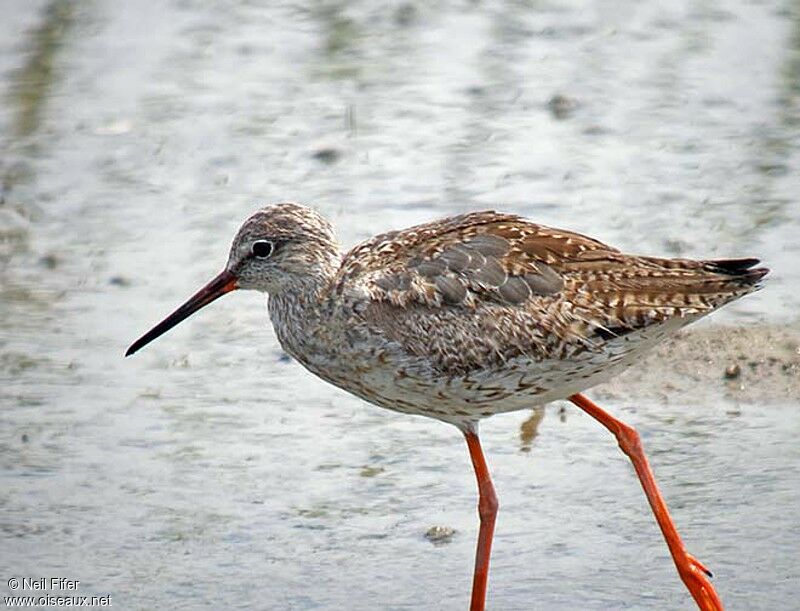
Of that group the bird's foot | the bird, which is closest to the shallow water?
the bird's foot

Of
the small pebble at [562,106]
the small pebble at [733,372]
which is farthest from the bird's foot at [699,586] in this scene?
the small pebble at [562,106]

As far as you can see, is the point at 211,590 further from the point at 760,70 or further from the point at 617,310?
the point at 760,70

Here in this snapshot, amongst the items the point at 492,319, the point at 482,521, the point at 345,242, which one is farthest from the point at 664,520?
the point at 345,242

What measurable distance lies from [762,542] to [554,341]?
1.33 meters

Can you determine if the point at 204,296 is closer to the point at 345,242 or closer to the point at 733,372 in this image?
the point at 345,242

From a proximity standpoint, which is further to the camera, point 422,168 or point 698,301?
point 422,168

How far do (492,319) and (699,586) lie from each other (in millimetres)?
1318

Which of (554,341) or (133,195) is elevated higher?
(554,341)

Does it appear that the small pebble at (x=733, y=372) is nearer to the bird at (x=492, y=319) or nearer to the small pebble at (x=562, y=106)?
the bird at (x=492, y=319)

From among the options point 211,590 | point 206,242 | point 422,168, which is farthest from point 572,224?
point 211,590

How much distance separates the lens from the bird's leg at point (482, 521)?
7.00 m

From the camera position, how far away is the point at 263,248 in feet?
24.7

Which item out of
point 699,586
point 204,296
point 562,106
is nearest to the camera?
point 699,586

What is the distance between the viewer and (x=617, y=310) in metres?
6.97
